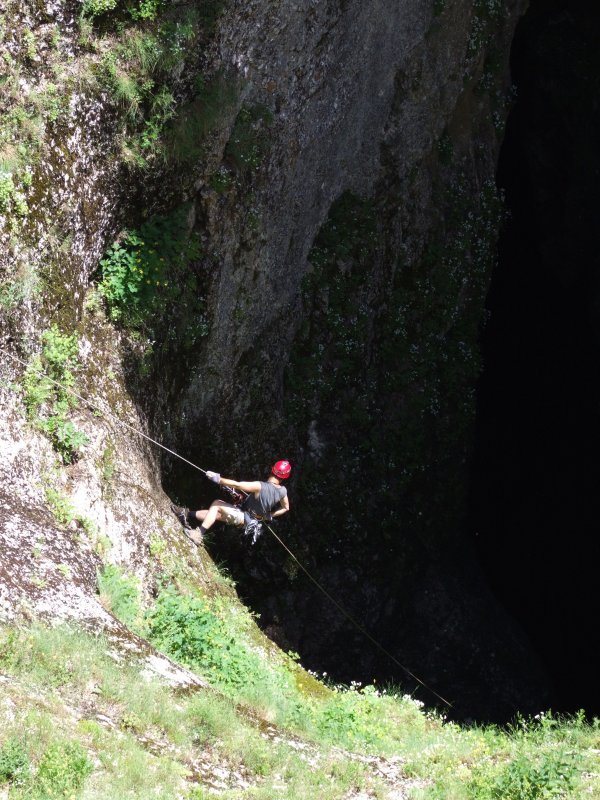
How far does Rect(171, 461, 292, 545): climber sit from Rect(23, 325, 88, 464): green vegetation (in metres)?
2.21

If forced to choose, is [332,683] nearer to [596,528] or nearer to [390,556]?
[390,556]

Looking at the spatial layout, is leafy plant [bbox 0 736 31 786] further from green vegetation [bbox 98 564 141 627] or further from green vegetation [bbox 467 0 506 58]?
green vegetation [bbox 467 0 506 58]

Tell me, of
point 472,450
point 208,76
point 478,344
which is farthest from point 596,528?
point 208,76

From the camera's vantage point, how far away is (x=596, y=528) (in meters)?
14.9

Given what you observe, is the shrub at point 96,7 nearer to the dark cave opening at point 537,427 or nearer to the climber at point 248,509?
the climber at point 248,509

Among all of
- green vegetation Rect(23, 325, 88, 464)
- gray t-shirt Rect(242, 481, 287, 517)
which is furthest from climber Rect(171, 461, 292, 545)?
green vegetation Rect(23, 325, 88, 464)

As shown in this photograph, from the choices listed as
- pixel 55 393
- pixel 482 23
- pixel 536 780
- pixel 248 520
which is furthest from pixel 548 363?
pixel 536 780

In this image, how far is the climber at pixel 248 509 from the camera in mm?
9875

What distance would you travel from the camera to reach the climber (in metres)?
9.88

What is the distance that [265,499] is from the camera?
1005cm

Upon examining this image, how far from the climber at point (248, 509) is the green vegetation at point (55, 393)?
2.21 meters

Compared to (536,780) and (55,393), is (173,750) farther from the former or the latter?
(55,393)

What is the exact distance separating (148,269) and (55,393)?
5.92 feet

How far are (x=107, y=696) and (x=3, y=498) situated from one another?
1915 mm
